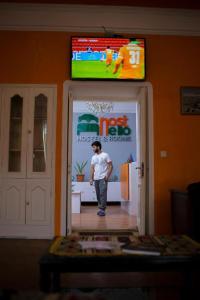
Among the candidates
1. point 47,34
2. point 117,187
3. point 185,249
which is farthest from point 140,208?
point 117,187

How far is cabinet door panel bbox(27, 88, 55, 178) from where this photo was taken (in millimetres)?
3896

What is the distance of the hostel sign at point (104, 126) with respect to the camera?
8.33 m

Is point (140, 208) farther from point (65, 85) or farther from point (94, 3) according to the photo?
point (94, 3)

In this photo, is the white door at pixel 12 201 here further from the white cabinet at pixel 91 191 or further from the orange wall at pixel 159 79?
the white cabinet at pixel 91 191

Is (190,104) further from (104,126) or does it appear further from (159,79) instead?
(104,126)

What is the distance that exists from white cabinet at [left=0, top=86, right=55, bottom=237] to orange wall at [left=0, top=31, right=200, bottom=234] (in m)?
0.18

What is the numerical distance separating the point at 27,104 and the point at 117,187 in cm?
450

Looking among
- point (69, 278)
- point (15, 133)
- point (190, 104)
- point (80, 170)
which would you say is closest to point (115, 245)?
point (69, 278)

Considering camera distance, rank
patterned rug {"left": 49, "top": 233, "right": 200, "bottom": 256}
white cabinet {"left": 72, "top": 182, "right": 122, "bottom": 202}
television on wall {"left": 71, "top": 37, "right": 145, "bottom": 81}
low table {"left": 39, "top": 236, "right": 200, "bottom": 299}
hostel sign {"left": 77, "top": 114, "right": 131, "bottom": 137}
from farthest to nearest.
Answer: hostel sign {"left": 77, "top": 114, "right": 131, "bottom": 137} → white cabinet {"left": 72, "top": 182, "right": 122, "bottom": 202} → television on wall {"left": 71, "top": 37, "right": 145, "bottom": 81} → patterned rug {"left": 49, "top": 233, "right": 200, "bottom": 256} → low table {"left": 39, "top": 236, "right": 200, "bottom": 299}

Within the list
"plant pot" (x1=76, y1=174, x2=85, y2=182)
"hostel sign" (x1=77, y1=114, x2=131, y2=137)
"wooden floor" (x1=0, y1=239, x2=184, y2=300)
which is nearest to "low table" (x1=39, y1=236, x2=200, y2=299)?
"wooden floor" (x1=0, y1=239, x2=184, y2=300)

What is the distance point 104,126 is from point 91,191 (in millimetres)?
2029

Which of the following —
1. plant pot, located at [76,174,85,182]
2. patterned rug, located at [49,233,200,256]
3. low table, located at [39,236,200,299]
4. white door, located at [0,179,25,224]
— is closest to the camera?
low table, located at [39,236,200,299]

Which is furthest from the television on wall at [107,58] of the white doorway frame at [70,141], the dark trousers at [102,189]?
the dark trousers at [102,189]

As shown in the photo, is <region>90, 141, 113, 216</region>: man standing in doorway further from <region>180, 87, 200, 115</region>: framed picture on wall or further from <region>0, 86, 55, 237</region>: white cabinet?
<region>180, 87, 200, 115</region>: framed picture on wall
